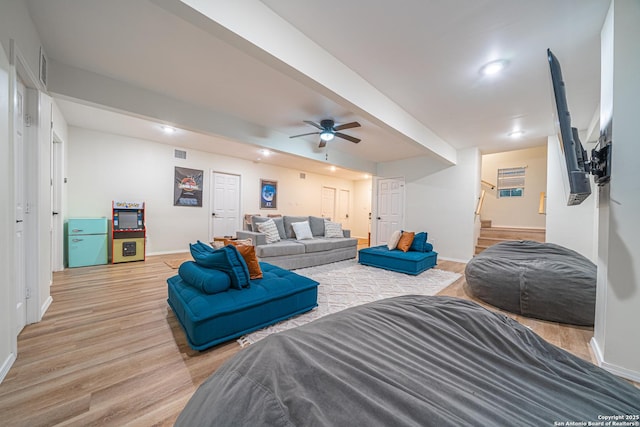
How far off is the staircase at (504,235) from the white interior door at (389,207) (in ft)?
6.46

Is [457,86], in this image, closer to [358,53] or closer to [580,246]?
[358,53]

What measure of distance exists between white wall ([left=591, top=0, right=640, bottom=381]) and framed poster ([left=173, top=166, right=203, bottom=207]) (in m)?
6.77

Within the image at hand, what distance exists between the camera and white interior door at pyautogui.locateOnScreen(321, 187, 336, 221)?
891 cm

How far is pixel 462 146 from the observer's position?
5258 millimetres

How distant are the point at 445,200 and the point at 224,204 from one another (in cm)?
575

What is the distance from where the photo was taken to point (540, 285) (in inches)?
99.3

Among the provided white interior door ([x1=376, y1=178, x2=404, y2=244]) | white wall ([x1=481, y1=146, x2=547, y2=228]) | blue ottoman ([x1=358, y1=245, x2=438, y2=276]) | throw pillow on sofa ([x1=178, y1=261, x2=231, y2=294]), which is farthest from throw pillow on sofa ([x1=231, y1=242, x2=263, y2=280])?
white wall ([x1=481, y1=146, x2=547, y2=228])

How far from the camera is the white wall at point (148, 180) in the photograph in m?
4.60

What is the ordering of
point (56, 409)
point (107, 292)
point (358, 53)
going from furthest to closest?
point (107, 292)
point (358, 53)
point (56, 409)

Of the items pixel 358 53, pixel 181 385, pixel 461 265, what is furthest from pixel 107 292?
pixel 461 265

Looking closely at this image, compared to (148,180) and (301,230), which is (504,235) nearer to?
(301,230)

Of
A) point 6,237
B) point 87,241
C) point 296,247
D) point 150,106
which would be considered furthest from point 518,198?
point 87,241

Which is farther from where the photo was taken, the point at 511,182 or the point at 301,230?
the point at 511,182

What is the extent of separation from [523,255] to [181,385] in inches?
164
